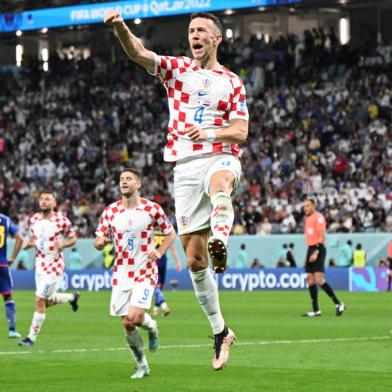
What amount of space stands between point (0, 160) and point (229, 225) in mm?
41252

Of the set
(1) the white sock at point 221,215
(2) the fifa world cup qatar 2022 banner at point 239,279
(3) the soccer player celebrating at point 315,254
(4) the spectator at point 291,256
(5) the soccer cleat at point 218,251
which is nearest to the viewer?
(5) the soccer cleat at point 218,251

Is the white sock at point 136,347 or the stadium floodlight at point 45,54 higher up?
the stadium floodlight at point 45,54

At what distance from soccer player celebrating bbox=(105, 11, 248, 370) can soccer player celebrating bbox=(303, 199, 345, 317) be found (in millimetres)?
14968

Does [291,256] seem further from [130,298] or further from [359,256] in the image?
[130,298]

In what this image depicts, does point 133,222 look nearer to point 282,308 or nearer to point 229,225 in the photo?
point 229,225

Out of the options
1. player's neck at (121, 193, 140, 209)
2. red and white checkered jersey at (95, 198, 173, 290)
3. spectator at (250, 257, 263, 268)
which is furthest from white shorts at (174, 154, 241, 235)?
spectator at (250, 257, 263, 268)

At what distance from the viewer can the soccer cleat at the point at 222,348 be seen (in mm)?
9453

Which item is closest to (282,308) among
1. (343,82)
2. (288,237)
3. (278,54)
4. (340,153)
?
(288,237)

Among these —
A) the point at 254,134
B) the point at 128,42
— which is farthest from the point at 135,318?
the point at 254,134

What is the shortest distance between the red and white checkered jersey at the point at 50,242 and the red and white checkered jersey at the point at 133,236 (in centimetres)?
482

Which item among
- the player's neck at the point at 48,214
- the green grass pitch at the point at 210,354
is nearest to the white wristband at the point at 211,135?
the green grass pitch at the point at 210,354

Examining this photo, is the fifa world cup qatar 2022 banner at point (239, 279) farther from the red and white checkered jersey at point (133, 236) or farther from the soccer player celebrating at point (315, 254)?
the red and white checkered jersey at point (133, 236)

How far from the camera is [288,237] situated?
1423 inches

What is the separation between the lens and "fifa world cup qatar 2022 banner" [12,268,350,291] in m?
35.0
